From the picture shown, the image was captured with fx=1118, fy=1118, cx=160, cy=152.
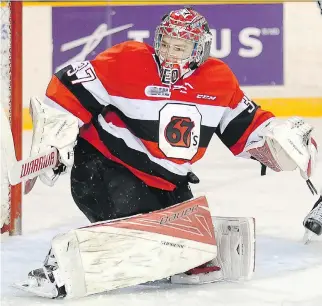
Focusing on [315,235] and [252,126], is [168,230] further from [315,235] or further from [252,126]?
[315,235]

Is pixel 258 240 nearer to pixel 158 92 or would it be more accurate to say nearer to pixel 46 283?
pixel 158 92

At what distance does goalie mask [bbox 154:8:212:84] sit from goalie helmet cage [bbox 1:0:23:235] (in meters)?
0.84

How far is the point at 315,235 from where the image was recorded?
3.62m

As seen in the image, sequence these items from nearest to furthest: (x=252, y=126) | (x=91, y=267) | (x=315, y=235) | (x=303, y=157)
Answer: (x=91, y=267)
(x=303, y=157)
(x=252, y=126)
(x=315, y=235)

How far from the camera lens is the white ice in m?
2.81

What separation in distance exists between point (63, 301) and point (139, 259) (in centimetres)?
22

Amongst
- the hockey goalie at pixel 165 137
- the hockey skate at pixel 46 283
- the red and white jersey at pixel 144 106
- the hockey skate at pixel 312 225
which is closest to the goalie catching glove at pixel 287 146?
the hockey goalie at pixel 165 137

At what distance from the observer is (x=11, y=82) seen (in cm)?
378

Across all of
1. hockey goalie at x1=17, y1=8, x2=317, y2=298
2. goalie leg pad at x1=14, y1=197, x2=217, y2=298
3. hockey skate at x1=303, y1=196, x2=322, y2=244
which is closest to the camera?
goalie leg pad at x1=14, y1=197, x2=217, y2=298

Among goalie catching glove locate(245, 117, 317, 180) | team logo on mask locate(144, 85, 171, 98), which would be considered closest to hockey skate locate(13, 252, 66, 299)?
team logo on mask locate(144, 85, 171, 98)

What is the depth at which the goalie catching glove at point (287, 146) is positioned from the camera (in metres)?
3.02

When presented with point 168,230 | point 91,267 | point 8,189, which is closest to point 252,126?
point 168,230

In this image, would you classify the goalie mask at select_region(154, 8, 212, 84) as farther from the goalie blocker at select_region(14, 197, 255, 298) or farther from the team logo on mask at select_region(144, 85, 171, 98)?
the goalie blocker at select_region(14, 197, 255, 298)

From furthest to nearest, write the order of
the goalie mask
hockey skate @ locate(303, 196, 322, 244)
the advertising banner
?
the advertising banner
hockey skate @ locate(303, 196, 322, 244)
the goalie mask
